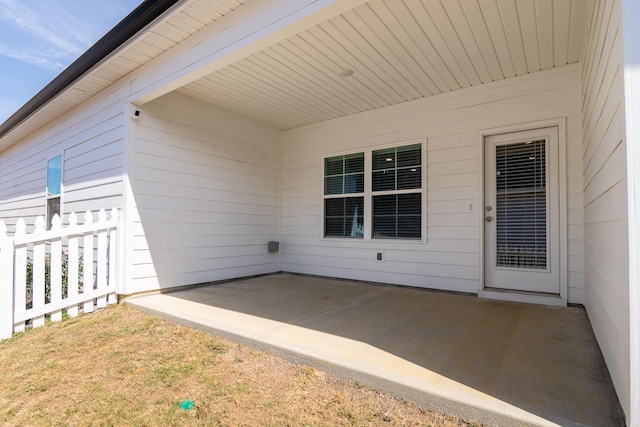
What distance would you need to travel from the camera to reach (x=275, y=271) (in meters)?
6.10

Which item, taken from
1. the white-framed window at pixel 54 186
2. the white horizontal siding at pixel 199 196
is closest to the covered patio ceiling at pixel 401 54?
the white horizontal siding at pixel 199 196

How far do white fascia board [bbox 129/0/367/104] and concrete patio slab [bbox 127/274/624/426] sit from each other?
253 centimetres

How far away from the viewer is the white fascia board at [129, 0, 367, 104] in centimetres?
254

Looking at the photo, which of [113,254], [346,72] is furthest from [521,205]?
[113,254]

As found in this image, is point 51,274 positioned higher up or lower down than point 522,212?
lower down

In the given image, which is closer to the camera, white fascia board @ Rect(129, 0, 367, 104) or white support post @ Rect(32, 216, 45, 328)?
white fascia board @ Rect(129, 0, 367, 104)

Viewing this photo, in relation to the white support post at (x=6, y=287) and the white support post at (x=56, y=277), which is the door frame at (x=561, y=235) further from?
the white support post at (x=6, y=287)

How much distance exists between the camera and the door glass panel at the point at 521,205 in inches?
155

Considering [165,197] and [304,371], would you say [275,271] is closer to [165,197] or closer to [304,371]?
[165,197]

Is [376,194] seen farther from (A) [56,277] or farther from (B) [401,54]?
(A) [56,277]

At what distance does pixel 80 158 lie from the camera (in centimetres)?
521

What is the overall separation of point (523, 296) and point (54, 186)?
788 cm

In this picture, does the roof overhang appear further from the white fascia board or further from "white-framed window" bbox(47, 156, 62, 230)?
"white-framed window" bbox(47, 156, 62, 230)

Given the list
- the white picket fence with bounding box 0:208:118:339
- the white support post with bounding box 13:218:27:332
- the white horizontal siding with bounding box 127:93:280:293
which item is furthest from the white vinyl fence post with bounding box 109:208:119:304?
the white support post with bounding box 13:218:27:332
